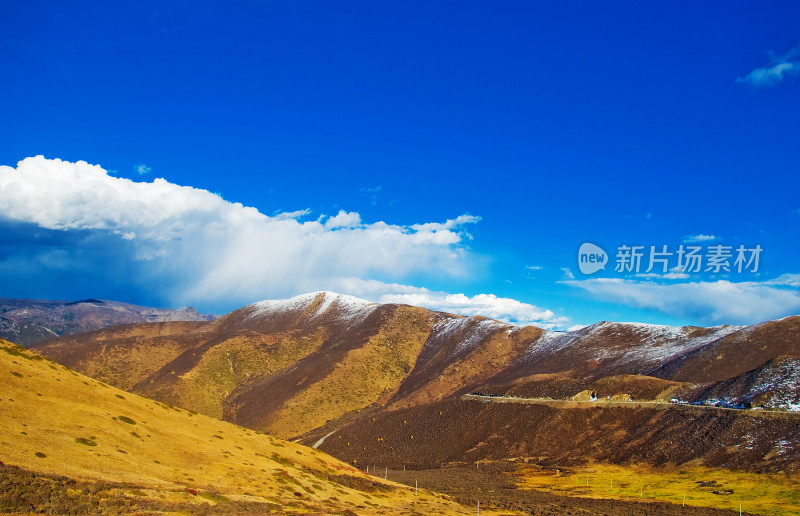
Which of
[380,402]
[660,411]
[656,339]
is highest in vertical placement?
[656,339]

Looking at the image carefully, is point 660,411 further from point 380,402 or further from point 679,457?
point 380,402

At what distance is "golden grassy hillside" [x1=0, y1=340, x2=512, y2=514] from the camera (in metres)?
28.2

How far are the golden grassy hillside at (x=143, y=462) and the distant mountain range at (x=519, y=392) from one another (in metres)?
46.5

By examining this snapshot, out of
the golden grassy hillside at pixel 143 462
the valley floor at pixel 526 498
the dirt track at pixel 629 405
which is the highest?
the dirt track at pixel 629 405

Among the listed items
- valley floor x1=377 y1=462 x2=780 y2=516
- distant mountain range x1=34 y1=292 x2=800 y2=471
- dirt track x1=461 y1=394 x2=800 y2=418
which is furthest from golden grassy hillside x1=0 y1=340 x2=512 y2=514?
dirt track x1=461 y1=394 x2=800 y2=418

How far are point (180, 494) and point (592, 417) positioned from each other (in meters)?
82.8

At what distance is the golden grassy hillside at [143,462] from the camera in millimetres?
28234

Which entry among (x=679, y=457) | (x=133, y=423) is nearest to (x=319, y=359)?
(x=679, y=457)

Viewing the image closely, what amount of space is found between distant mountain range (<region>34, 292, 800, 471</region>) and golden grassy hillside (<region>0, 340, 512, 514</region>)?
46.5 meters

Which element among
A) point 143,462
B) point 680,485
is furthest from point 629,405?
point 143,462

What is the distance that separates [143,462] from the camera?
3628cm

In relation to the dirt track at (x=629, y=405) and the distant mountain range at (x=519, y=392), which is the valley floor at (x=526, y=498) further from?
the dirt track at (x=629, y=405)

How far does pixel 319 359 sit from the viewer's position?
184625 millimetres

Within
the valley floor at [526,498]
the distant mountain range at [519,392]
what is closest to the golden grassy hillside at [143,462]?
the valley floor at [526,498]
